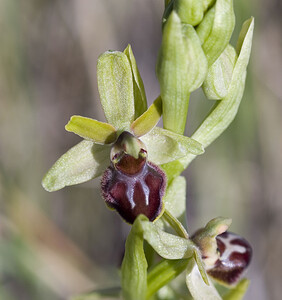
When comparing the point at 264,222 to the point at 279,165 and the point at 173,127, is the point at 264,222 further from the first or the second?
the point at 173,127

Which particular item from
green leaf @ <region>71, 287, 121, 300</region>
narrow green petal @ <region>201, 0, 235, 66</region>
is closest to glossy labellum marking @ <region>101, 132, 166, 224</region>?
narrow green petal @ <region>201, 0, 235, 66</region>

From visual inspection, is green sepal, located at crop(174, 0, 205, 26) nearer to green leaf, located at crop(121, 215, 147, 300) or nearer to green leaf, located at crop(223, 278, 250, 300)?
green leaf, located at crop(121, 215, 147, 300)

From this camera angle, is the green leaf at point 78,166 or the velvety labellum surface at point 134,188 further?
the green leaf at point 78,166

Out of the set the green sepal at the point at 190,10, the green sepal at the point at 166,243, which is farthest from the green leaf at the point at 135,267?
the green sepal at the point at 190,10

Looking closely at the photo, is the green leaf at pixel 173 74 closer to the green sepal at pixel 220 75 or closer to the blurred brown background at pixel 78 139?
the green sepal at pixel 220 75

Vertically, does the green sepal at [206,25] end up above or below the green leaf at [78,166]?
above

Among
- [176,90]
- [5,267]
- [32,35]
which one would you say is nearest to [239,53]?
[176,90]
